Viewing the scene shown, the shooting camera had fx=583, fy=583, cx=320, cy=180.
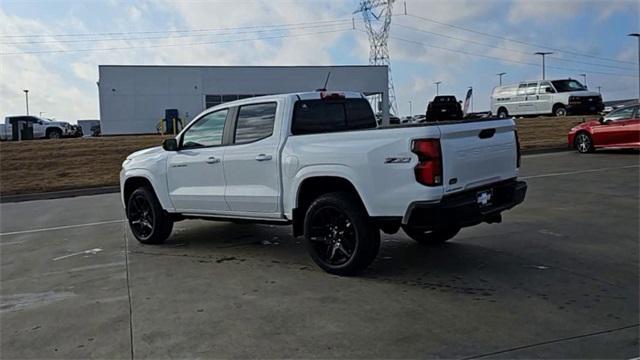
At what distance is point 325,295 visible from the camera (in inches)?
212

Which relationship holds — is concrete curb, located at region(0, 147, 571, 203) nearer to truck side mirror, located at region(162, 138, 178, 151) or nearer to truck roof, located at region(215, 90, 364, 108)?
truck side mirror, located at region(162, 138, 178, 151)

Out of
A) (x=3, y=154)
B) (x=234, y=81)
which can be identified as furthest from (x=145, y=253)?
(x=234, y=81)

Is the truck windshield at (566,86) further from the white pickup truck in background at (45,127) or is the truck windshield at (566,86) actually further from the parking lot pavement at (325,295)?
the white pickup truck in background at (45,127)

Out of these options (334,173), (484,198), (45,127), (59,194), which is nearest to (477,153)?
(484,198)

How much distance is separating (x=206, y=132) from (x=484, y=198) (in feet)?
11.7

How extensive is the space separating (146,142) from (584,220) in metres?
21.0

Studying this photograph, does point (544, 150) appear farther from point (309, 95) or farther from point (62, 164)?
point (62, 164)

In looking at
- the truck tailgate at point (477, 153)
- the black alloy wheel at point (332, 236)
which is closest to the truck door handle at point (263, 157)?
the black alloy wheel at point (332, 236)

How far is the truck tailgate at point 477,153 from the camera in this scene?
5305 mm

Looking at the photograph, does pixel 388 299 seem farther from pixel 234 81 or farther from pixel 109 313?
pixel 234 81

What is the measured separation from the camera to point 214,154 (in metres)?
7.13

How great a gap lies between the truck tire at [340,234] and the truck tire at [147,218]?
109 inches

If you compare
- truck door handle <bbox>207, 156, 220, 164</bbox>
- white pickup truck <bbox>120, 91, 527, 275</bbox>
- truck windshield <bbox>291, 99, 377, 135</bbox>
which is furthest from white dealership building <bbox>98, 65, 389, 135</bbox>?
truck door handle <bbox>207, 156, 220, 164</bbox>

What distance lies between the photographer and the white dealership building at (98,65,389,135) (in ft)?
154
